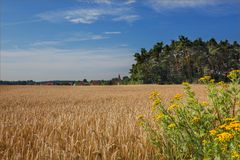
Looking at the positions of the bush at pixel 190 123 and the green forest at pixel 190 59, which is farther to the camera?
the green forest at pixel 190 59

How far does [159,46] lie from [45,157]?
64.5 metres

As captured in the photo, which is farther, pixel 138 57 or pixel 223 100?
pixel 138 57

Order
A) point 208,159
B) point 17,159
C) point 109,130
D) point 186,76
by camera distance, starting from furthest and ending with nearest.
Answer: point 186,76 < point 109,130 < point 17,159 < point 208,159

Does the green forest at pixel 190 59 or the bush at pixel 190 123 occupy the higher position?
the green forest at pixel 190 59

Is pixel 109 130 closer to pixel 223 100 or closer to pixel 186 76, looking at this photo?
pixel 223 100

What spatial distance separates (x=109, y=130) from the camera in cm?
Result: 573

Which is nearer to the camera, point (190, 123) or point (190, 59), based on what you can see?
point (190, 123)

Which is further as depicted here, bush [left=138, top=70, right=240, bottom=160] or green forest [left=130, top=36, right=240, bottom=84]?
green forest [left=130, top=36, right=240, bottom=84]

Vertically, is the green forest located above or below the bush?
above

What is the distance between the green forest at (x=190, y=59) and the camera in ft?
206

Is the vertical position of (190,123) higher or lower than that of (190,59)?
lower

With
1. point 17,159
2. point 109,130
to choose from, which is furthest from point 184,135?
point 17,159

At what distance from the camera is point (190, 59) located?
65125mm

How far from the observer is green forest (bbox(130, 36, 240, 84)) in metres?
62.7
